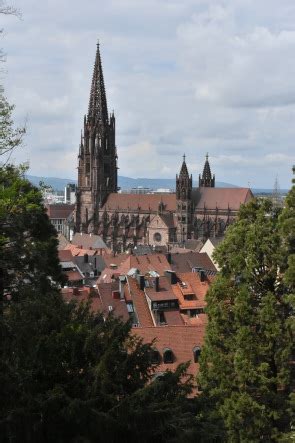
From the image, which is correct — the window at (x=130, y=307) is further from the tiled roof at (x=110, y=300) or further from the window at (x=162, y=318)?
the window at (x=162, y=318)

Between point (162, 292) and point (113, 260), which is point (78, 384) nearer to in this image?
point (162, 292)

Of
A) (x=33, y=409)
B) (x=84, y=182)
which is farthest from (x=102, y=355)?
(x=84, y=182)

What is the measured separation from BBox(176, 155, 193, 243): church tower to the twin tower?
43.1 ft

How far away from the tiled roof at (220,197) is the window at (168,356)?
87893 mm

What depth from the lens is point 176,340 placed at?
34000 millimetres

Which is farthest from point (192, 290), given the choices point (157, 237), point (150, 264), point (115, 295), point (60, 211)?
point (60, 211)

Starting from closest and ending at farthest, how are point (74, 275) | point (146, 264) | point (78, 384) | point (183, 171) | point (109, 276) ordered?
point (78, 384) < point (109, 276) < point (146, 264) < point (74, 275) < point (183, 171)

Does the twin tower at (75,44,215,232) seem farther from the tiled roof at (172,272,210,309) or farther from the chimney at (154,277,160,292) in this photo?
the chimney at (154,277,160,292)

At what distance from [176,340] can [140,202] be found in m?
100

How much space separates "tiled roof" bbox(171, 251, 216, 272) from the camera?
64.4 m

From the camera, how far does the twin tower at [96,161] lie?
136 metres

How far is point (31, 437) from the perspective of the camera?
11969 millimetres

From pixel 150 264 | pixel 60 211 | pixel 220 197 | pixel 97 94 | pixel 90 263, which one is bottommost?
pixel 90 263

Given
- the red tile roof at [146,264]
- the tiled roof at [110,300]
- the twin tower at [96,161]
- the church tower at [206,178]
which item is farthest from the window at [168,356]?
the church tower at [206,178]
